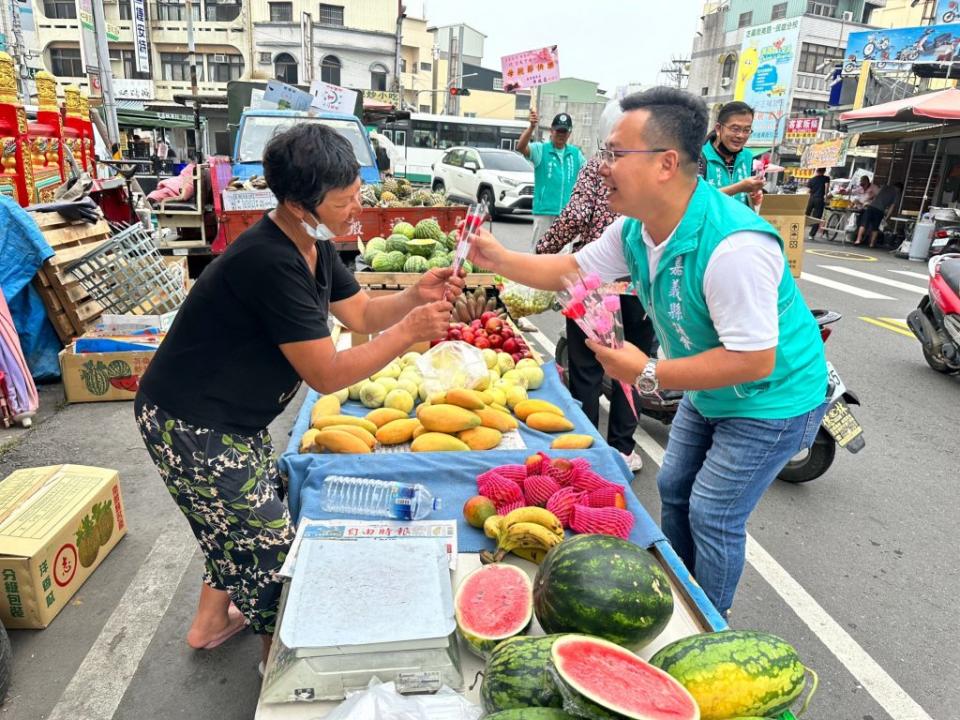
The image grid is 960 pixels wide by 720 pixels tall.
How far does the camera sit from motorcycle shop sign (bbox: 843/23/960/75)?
21.9 meters

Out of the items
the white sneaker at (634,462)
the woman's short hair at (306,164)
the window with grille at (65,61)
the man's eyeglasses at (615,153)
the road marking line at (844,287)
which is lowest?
the white sneaker at (634,462)

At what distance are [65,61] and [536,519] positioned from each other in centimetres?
5371

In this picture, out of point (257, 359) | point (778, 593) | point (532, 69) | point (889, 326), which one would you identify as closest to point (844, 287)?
point (889, 326)

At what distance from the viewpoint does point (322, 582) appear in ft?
5.76

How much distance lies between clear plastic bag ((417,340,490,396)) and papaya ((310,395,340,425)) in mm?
550

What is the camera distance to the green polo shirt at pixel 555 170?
24.5 feet

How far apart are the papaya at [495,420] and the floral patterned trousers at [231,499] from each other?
128 centimetres

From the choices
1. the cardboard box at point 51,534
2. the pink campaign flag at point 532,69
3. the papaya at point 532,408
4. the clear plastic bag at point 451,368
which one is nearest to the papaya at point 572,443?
the papaya at point 532,408

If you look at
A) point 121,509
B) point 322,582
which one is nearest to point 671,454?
point 322,582

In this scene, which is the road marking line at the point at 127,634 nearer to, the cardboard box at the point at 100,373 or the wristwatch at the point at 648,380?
the cardboard box at the point at 100,373

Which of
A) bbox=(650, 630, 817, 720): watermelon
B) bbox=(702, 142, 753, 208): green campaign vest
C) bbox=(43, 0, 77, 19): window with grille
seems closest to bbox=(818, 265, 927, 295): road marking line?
bbox=(702, 142, 753, 208): green campaign vest

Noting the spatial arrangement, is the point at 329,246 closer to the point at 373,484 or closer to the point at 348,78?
the point at 373,484

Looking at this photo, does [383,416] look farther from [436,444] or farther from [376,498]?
[376,498]

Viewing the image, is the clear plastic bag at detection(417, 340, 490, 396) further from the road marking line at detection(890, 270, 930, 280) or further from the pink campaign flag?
the road marking line at detection(890, 270, 930, 280)
